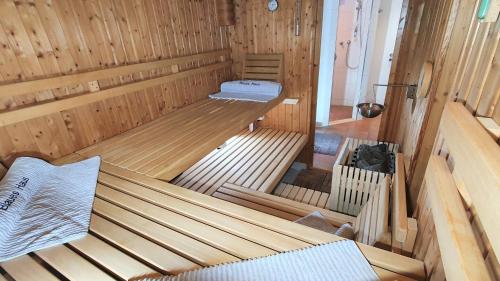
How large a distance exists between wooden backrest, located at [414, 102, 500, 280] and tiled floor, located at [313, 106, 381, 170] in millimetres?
3103

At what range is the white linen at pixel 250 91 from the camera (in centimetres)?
344

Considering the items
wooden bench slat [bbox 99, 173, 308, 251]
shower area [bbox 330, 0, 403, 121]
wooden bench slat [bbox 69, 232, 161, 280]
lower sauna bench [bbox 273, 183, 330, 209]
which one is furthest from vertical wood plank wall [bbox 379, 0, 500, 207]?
shower area [bbox 330, 0, 403, 121]

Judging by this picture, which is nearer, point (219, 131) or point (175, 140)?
point (175, 140)

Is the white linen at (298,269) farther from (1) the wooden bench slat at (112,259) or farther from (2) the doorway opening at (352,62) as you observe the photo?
(2) the doorway opening at (352,62)

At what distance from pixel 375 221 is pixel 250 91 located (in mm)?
2551

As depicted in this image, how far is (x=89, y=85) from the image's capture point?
86.6 inches

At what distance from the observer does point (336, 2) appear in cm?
423

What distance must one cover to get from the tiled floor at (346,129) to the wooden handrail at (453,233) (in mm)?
3149

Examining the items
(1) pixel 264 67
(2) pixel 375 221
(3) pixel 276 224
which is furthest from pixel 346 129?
(3) pixel 276 224

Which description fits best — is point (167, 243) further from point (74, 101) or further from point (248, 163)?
point (248, 163)

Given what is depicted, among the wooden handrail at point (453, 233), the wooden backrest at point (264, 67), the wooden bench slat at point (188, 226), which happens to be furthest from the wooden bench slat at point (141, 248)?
the wooden backrest at point (264, 67)

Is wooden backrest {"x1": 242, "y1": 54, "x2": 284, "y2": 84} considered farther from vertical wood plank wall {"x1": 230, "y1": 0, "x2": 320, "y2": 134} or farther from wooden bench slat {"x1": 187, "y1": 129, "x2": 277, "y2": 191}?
wooden bench slat {"x1": 187, "y1": 129, "x2": 277, "y2": 191}

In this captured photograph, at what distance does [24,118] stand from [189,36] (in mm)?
2092

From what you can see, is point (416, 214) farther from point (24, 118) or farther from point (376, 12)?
point (376, 12)
